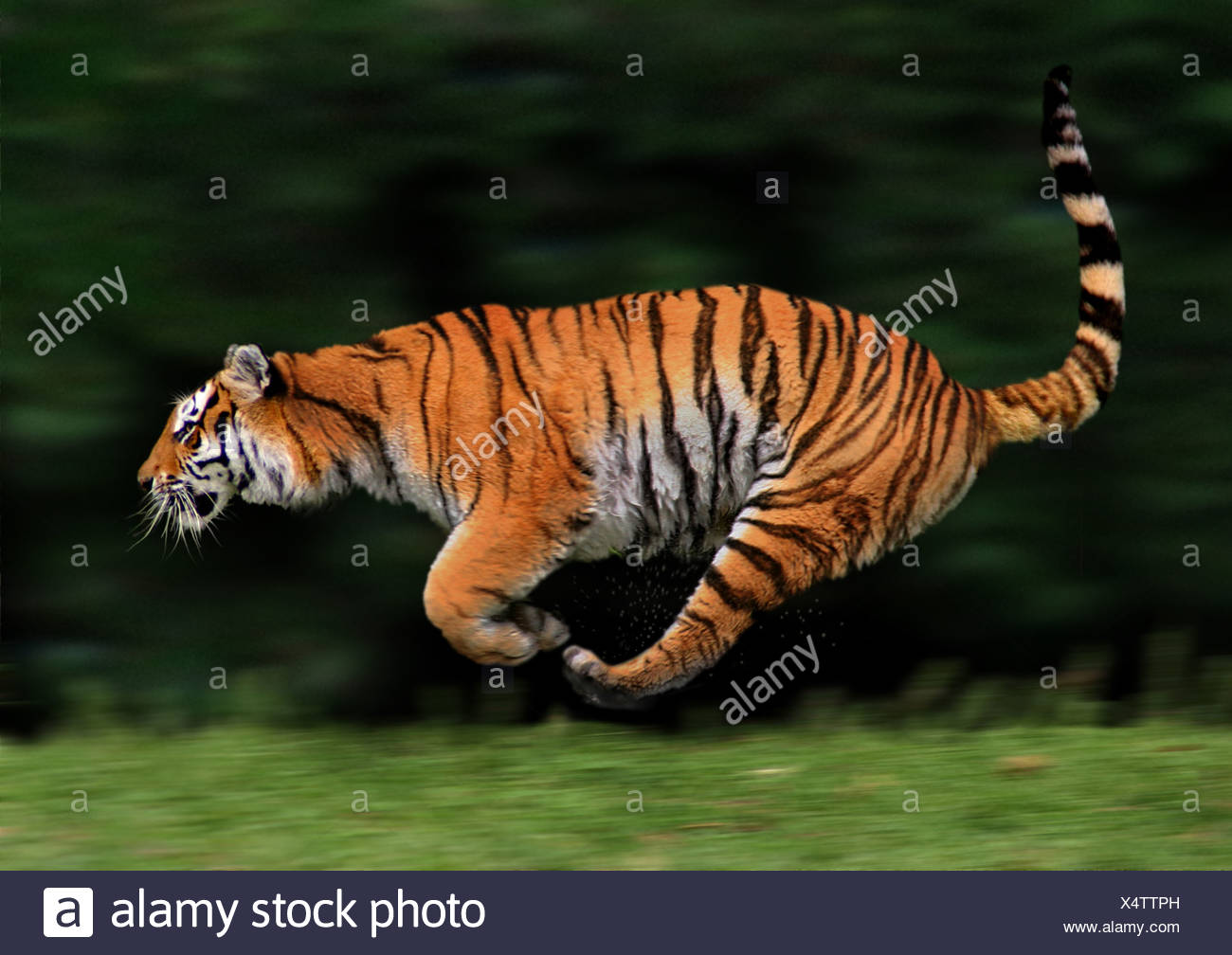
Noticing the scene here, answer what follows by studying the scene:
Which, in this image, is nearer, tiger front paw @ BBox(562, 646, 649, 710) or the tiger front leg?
the tiger front leg

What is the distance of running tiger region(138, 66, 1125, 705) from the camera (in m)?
4.81

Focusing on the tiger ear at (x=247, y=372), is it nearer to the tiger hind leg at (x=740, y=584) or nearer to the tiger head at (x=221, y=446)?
the tiger head at (x=221, y=446)

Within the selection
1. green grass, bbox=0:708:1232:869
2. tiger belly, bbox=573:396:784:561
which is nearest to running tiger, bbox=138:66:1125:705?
tiger belly, bbox=573:396:784:561

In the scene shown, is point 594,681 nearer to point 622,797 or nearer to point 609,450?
point 622,797

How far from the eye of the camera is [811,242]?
5332mm

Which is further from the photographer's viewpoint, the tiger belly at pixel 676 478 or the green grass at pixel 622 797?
the tiger belly at pixel 676 478

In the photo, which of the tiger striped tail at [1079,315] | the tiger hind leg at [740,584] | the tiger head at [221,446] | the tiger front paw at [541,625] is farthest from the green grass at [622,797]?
the tiger striped tail at [1079,315]

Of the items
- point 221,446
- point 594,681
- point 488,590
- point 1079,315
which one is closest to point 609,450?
point 488,590

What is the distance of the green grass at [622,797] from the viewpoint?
4301mm

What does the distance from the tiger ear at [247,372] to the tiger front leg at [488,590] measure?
2.60 ft

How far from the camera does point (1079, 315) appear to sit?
5.23m

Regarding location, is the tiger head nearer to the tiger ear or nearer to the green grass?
the tiger ear
